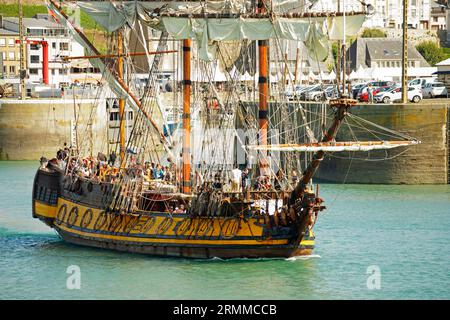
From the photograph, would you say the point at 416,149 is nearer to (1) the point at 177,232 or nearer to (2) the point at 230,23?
(2) the point at 230,23

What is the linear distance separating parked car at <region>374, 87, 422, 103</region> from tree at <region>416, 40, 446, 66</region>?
7350 centimetres

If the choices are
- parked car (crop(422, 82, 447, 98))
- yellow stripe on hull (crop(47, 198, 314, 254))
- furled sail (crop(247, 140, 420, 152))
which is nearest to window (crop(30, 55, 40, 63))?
parked car (crop(422, 82, 447, 98))

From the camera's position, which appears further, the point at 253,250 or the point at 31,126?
the point at 31,126

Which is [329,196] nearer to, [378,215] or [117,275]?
[378,215]

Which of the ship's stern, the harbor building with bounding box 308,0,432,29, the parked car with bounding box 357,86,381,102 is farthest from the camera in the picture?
the harbor building with bounding box 308,0,432,29

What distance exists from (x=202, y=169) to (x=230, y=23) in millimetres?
5296

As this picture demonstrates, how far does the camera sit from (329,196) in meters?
62.0

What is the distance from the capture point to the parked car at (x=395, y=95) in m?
74.8

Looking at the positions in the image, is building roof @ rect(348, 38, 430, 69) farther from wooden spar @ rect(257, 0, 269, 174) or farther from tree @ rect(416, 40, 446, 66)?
wooden spar @ rect(257, 0, 269, 174)

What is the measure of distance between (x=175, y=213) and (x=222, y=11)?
817 cm

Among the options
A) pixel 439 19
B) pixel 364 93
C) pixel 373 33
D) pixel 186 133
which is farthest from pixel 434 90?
pixel 439 19

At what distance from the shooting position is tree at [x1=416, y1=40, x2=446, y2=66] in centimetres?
15162

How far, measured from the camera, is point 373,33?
168 meters
